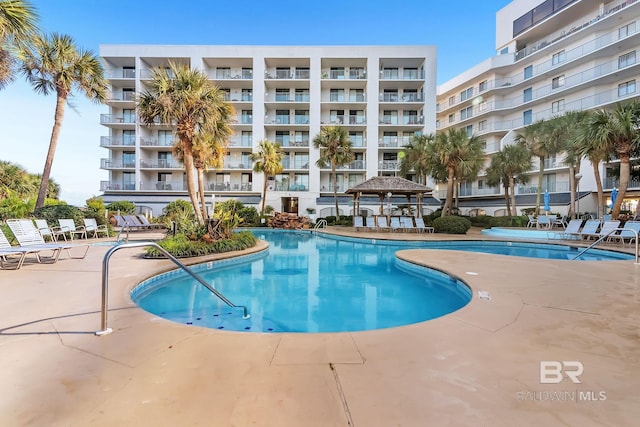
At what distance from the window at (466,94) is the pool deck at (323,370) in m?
37.3

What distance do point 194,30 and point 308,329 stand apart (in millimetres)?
37475

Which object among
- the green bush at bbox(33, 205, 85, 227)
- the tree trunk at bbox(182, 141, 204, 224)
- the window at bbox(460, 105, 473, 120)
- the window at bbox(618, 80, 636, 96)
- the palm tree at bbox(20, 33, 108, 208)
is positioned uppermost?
the window at bbox(460, 105, 473, 120)

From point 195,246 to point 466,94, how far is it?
3784cm

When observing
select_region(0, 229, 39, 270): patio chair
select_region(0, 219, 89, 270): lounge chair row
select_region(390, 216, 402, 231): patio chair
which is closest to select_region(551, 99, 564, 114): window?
select_region(390, 216, 402, 231): patio chair

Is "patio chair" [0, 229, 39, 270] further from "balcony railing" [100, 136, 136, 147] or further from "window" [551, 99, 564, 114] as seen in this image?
"window" [551, 99, 564, 114]

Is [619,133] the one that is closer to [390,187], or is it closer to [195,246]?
[390,187]

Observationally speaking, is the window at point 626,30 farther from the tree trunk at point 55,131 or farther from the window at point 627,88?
the tree trunk at point 55,131

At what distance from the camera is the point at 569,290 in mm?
5414

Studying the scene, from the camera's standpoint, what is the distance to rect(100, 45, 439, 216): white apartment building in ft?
101

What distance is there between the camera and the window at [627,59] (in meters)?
23.2

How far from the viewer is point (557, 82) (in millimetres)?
28625

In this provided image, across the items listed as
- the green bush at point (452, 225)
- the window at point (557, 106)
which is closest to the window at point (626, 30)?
the window at point (557, 106)

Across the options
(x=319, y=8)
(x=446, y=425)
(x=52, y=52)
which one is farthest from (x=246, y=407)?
(x=319, y=8)

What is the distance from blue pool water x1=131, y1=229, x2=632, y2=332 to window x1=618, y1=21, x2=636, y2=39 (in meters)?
23.5
